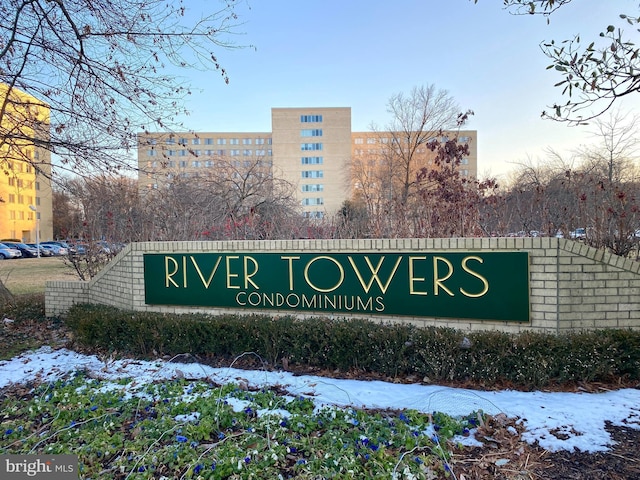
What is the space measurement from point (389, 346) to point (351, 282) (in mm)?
1144

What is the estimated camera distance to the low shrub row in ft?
12.7

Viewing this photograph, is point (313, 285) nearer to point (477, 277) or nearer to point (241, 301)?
point (241, 301)

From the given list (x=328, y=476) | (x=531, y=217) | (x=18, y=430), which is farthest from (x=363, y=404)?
(x=531, y=217)

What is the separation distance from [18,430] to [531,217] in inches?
384

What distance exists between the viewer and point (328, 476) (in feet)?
8.02

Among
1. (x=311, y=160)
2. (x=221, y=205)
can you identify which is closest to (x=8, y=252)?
(x=221, y=205)

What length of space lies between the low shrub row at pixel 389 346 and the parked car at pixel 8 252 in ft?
113

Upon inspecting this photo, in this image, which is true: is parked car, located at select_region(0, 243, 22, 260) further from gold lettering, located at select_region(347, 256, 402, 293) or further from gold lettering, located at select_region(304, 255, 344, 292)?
gold lettering, located at select_region(347, 256, 402, 293)

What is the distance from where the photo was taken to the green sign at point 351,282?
14.9 feet

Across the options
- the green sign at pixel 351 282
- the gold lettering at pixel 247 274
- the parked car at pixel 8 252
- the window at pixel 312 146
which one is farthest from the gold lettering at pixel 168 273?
the window at pixel 312 146

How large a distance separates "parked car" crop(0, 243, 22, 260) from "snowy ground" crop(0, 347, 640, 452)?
34.4m

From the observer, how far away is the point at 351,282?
5234mm

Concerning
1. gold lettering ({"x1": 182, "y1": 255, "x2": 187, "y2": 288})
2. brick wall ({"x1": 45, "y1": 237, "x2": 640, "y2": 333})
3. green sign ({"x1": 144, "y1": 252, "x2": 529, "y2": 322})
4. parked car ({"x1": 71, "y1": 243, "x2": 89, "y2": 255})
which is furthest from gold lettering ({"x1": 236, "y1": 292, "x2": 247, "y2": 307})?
parked car ({"x1": 71, "y1": 243, "x2": 89, "y2": 255})

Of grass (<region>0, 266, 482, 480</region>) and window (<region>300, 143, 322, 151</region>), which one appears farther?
window (<region>300, 143, 322, 151</region>)
